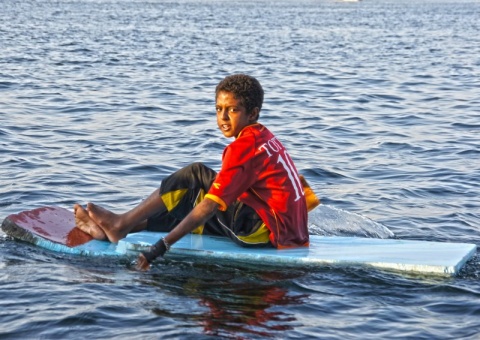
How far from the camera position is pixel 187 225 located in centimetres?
638

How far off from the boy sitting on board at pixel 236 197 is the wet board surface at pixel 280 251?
0.10 meters

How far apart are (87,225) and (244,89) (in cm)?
178

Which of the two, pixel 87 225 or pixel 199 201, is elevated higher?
pixel 199 201

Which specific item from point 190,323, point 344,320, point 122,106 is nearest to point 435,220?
point 344,320

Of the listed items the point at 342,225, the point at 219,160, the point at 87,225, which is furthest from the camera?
the point at 219,160

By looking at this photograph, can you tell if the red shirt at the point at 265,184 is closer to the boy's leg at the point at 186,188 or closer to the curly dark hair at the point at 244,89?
the curly dark hair at the point at 244,89

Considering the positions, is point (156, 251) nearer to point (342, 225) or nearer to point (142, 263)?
point (142, 263)

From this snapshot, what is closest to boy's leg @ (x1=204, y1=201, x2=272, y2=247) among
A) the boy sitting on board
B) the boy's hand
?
the boy sitting on board

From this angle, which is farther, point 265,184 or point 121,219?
point 121,219

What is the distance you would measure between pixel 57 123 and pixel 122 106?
7.32 ft

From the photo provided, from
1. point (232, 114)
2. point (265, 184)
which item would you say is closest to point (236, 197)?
point (265, 184)

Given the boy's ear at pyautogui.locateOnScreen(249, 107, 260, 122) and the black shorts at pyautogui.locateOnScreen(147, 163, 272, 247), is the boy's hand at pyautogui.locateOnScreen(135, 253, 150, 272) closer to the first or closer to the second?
the black shorts at pyautogui.locateOnScreen(147, 163, 272, 247)

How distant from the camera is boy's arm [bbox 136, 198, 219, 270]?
630 centimetres

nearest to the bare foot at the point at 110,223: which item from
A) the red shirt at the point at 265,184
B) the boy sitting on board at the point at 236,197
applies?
the boy sitting on board at the point at 236,197
